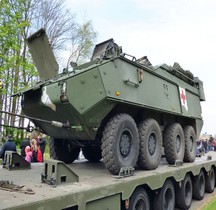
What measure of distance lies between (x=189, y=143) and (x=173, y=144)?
58.5 inches

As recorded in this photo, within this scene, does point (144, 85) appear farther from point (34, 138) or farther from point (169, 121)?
point (34, 138)

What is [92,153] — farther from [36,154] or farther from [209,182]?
[209,182]

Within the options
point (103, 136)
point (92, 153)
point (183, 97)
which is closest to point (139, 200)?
point (103, 136)

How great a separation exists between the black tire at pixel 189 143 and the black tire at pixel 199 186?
51cm

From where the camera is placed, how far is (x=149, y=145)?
7.23 metres

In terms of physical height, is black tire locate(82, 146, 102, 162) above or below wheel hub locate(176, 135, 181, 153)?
below

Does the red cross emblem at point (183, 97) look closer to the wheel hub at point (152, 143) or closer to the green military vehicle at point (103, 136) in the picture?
the green military vehicle at point (103, 136)

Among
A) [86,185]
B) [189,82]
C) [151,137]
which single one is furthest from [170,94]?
[86,185]

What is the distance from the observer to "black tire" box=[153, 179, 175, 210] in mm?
6641

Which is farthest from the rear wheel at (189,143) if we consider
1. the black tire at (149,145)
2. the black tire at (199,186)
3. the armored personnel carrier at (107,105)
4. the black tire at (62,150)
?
the black tire at (62,150)

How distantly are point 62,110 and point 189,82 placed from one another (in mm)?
5616

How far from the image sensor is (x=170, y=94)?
27.5 feet

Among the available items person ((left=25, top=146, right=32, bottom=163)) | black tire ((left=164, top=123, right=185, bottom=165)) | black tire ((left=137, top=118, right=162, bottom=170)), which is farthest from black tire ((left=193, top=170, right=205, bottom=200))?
person ((left=25, top=146, right=32, bottom=163))

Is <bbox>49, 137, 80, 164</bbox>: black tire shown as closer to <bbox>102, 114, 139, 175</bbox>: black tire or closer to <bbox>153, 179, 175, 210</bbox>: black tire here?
<bbox>102, 114, 139, 175</bbox>: black tire
